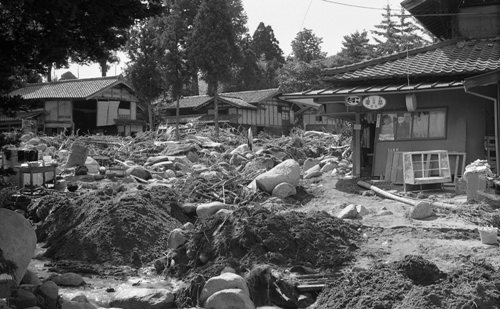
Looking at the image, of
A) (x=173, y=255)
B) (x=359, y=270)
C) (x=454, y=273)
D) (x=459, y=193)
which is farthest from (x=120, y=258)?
(x=459, y=193)

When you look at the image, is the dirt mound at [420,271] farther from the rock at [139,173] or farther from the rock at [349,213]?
the rock at [139,173]

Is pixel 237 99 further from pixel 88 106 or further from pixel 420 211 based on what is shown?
pixel 420 211

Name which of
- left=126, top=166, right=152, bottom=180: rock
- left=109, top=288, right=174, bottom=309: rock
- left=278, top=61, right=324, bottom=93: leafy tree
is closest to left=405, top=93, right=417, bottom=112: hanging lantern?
left=109, top=288, right=174, bottom=309: rock

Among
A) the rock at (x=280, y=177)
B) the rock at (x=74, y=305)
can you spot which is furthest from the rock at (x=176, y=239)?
the rock at (x=280, y=177)

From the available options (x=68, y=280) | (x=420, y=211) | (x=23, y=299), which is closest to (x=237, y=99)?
(x=420, y=211)

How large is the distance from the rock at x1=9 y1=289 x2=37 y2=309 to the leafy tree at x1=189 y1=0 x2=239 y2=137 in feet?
86.1

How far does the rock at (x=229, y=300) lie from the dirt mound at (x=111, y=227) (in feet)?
12.0

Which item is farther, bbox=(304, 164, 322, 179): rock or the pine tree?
the pine tree

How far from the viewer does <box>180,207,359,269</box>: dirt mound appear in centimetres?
900

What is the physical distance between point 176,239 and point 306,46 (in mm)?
50426

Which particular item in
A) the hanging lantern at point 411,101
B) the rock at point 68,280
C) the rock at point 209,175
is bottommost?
the rock at point 68,280

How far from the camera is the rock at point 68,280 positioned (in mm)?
9223

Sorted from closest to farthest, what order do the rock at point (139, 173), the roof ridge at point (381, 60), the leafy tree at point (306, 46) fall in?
the roof ridge at point (381, 60) → the rock at point (139, 173) → the leafy tree at point (306, 46)

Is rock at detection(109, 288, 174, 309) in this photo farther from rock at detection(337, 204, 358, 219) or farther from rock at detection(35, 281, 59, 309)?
rock at detection(337, 204, 358, 219)
